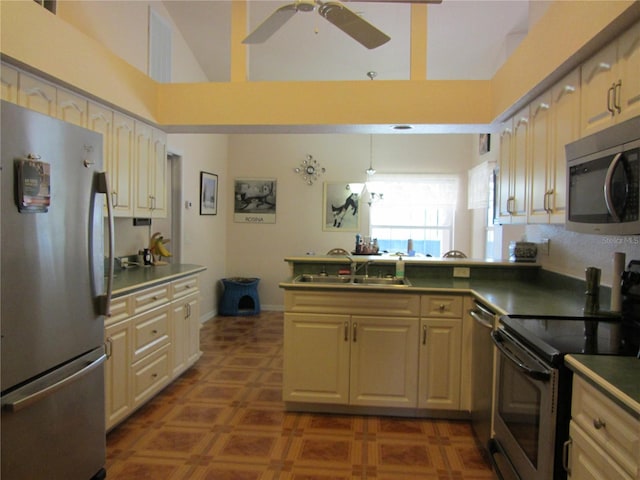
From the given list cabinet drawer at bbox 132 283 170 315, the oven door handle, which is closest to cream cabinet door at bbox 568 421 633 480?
the oven door handle

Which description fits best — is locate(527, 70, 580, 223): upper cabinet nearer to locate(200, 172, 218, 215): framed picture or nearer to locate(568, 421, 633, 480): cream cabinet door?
locate(568, 421, 633, 480): cream cabinet door

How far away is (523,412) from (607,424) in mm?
593

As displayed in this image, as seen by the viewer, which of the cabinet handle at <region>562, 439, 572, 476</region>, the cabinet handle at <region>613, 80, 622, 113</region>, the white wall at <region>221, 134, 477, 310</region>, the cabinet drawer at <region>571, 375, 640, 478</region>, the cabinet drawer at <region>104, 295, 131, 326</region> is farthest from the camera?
the white wall at <region>221, 134, 477, 310</region>

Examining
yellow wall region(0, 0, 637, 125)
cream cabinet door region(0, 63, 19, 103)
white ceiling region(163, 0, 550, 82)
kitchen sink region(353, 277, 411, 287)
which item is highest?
white ceiling region(163, 0, 550, 82)

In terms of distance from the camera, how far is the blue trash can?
5914mm

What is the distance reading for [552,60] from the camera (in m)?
2.08

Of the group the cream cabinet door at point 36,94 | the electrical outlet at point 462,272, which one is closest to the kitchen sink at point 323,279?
the electrical outlet at point 462,272

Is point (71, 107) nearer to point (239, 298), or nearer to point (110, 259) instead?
point (110, 259)

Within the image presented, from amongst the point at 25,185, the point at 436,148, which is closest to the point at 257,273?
the point at 436,148

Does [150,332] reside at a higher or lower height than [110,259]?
lower

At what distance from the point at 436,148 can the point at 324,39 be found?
2.60 m

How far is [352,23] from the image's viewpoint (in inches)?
85.4

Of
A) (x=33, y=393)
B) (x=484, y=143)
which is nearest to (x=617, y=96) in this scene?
(x=33, y=393)

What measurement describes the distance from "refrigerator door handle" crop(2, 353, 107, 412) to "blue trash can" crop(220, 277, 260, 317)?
4.02 metres
